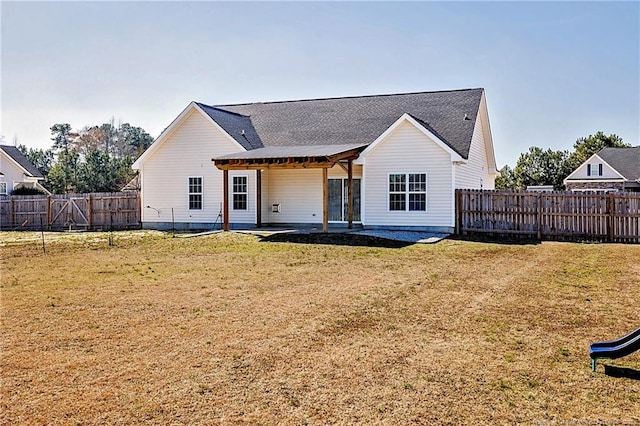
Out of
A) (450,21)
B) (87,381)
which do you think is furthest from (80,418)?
(450,21)

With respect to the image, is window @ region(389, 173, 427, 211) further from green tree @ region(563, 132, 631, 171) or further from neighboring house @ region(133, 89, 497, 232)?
green tree @ region(563, 132, 631, 171)

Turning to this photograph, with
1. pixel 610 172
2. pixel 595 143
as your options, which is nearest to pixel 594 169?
pixel 610 172

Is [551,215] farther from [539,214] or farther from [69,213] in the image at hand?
[69,213]

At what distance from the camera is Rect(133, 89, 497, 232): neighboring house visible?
18.4 metres

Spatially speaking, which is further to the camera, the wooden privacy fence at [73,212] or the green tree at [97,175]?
the green tree at [97,175]

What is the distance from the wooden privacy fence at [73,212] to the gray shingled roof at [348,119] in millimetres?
6532

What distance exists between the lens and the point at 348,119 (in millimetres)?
23250

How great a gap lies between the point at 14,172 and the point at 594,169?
49266mm

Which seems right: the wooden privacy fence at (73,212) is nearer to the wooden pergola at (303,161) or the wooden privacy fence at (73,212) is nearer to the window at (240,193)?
the window at (240,193)

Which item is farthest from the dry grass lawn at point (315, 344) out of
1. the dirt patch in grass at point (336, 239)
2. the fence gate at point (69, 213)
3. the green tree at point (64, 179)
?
the green tree at point (64, 179)

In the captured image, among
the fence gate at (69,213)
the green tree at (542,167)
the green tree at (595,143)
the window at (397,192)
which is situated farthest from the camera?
the green tree at (595,143)

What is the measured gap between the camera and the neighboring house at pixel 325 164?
60.5ft

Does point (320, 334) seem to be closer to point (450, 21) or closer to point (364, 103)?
point (450, 21)

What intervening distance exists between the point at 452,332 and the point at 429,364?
46.0 inches
